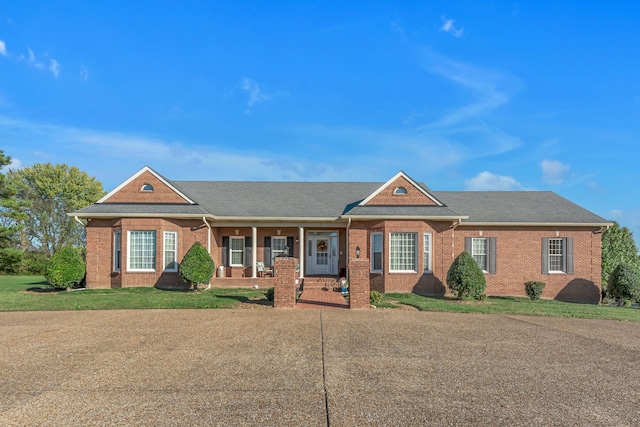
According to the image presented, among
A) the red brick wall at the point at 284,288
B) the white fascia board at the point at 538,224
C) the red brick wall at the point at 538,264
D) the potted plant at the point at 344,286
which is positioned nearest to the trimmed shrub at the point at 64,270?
the red brick wall at the point at 284,288

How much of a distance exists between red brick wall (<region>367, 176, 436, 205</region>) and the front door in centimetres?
412

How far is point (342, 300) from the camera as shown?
607 inches

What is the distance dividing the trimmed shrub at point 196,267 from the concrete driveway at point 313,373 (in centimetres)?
691

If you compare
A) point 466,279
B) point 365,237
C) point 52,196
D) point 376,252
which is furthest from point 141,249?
point 52,196

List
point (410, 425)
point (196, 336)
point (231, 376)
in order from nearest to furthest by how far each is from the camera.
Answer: point (410, 425) → point (231, 376) → point (196, 336)

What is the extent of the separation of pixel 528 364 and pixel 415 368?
210 cm

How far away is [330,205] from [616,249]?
49.4ft

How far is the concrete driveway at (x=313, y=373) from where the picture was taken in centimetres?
498

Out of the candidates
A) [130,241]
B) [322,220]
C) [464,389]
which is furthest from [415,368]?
[130,241]

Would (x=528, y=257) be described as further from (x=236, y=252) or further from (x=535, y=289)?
(x=236, y=252)

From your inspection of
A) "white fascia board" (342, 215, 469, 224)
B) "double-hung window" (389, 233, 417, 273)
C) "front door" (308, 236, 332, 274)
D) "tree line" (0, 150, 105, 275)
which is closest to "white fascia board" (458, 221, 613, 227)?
"white fascia board" (342, 215, 469, 224)

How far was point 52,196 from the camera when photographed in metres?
44.2

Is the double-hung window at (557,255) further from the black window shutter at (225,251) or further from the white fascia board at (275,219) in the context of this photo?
the black window shutter at (225,251)

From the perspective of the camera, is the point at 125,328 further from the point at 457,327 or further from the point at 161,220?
the point at 161,220
